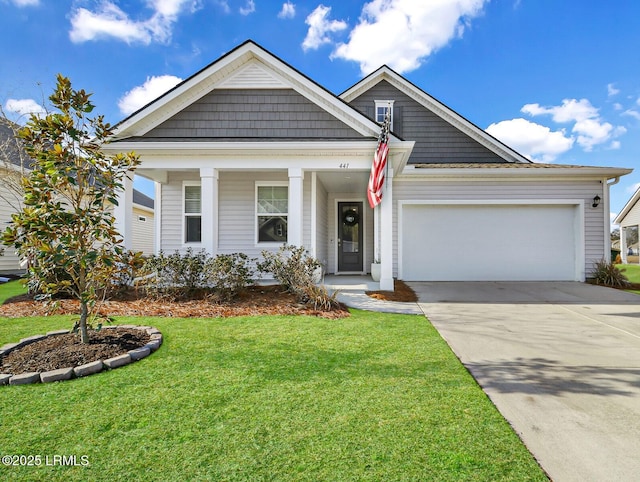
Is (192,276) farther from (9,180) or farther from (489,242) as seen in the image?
(489,242)

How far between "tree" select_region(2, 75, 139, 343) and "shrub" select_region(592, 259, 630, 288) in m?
11.3

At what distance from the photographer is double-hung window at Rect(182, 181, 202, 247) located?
906 centimetres

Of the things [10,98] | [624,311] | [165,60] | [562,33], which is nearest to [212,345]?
[624,311]

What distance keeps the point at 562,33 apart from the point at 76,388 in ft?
47.3

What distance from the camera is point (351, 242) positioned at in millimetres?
10906

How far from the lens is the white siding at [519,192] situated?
9367 millimetres

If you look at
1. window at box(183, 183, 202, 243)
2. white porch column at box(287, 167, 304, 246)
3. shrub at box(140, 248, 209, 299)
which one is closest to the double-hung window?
window at box(183, 183, 202, 243)

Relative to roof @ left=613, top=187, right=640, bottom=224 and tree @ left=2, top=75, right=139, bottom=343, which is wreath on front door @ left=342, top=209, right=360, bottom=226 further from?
roof @ left=613, top=187, right=640, bottom=224

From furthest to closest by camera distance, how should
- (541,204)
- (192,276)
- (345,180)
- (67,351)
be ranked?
(541,204)
(345,180)
(192,276)
(67,351)

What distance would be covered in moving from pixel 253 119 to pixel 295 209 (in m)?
2.46

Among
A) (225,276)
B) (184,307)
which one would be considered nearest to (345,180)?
(225,276)

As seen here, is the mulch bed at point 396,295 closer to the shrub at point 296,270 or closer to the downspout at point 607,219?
the shrub at point 296,270

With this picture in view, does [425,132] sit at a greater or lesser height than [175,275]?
greater

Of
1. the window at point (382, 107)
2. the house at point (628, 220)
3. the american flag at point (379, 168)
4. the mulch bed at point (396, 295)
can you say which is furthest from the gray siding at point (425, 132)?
the house at point (628, 220)
